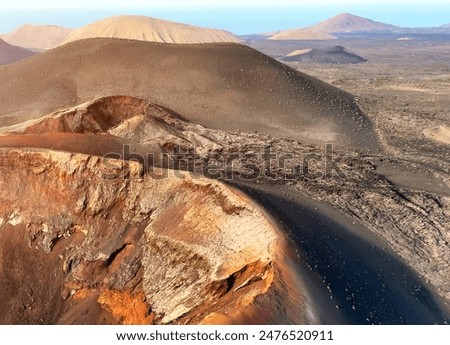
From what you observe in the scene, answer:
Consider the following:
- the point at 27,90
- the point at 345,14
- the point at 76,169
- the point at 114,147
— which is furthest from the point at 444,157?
the point at 345,14

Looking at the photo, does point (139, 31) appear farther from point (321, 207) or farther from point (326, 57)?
point (321, 207)

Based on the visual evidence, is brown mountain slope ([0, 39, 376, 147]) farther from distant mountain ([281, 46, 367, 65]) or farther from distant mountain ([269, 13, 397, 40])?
distant mountain ([269, 13, 397, 40])

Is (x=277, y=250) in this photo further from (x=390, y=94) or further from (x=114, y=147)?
(x=390, y=94)

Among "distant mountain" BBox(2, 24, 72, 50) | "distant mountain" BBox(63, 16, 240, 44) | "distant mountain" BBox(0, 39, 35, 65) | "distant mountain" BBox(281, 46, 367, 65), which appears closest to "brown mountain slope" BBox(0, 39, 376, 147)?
"distant mountain" BBox(63, 16, 240, 44)

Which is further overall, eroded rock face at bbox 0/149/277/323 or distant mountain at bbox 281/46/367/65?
distant mountain at bbox 281/46/367/65

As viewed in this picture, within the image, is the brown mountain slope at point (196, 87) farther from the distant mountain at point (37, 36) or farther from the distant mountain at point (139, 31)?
the distant mountain at point (37, 36)

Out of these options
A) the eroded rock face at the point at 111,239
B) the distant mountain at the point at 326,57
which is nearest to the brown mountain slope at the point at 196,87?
the eroded rock face at the point at 111,239

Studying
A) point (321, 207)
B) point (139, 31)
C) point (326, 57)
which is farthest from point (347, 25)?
point (321, 207)
